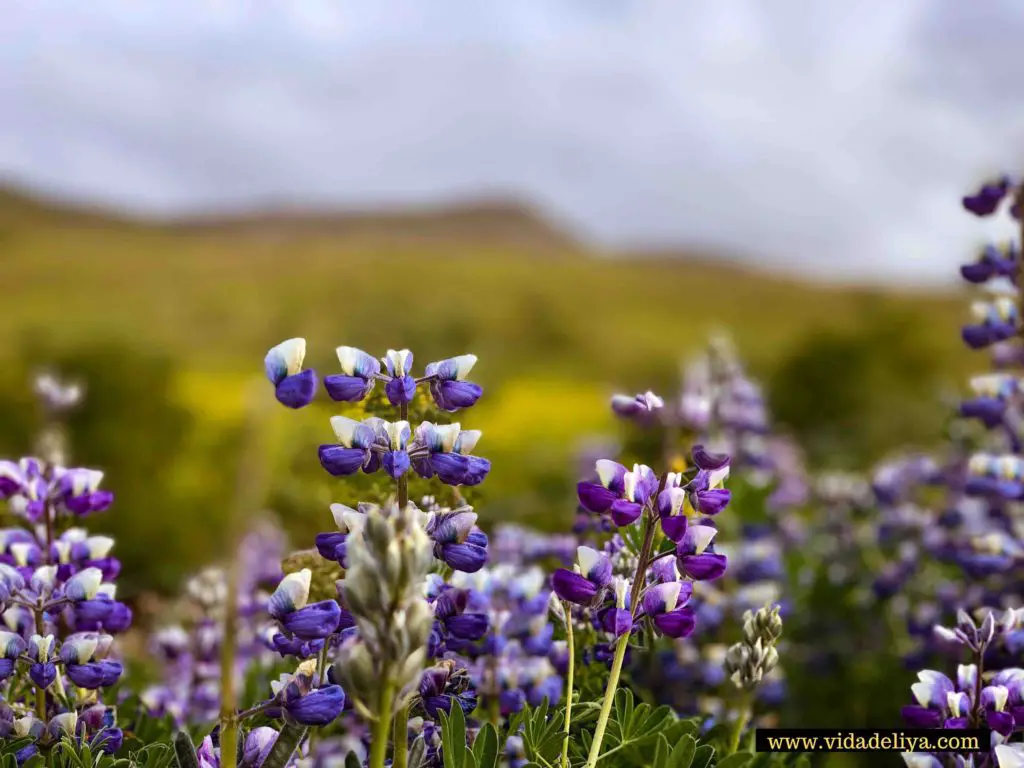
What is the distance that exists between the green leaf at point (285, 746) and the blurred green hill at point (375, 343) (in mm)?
449

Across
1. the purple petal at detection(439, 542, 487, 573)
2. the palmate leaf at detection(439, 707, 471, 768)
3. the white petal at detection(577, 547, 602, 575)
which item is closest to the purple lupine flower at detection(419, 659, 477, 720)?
the palmate leaf at detection(439, 707, 471, 768)

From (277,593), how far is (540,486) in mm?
10044

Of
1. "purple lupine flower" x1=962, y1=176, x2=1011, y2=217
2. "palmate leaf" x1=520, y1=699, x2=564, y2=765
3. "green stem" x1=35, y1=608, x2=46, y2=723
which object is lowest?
"palmate leaf" x1=520, y1=699, x2=564, y2=765

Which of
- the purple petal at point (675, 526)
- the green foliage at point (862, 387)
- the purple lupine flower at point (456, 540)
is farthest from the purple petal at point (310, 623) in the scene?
the green foliage at point (862, 387)

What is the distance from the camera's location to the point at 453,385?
1.47 m

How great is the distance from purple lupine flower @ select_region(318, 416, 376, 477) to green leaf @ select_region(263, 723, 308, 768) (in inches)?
15.1

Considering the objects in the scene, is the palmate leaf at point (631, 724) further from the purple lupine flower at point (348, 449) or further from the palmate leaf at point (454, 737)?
the purple lupine flower at point (348, 449)

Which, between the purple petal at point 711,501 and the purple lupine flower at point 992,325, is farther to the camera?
the purple lupine flower at point 992,325

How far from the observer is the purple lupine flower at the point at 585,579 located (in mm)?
1377

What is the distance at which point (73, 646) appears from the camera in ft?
5.06

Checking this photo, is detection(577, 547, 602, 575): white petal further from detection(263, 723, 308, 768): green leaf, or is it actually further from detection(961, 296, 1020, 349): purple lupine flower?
detection(961, 296, 1020, 349): purple lupine flower

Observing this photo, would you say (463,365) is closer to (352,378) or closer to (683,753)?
(352,378)

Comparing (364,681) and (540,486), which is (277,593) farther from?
(540,486)

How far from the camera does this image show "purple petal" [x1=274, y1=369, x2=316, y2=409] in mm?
1285
